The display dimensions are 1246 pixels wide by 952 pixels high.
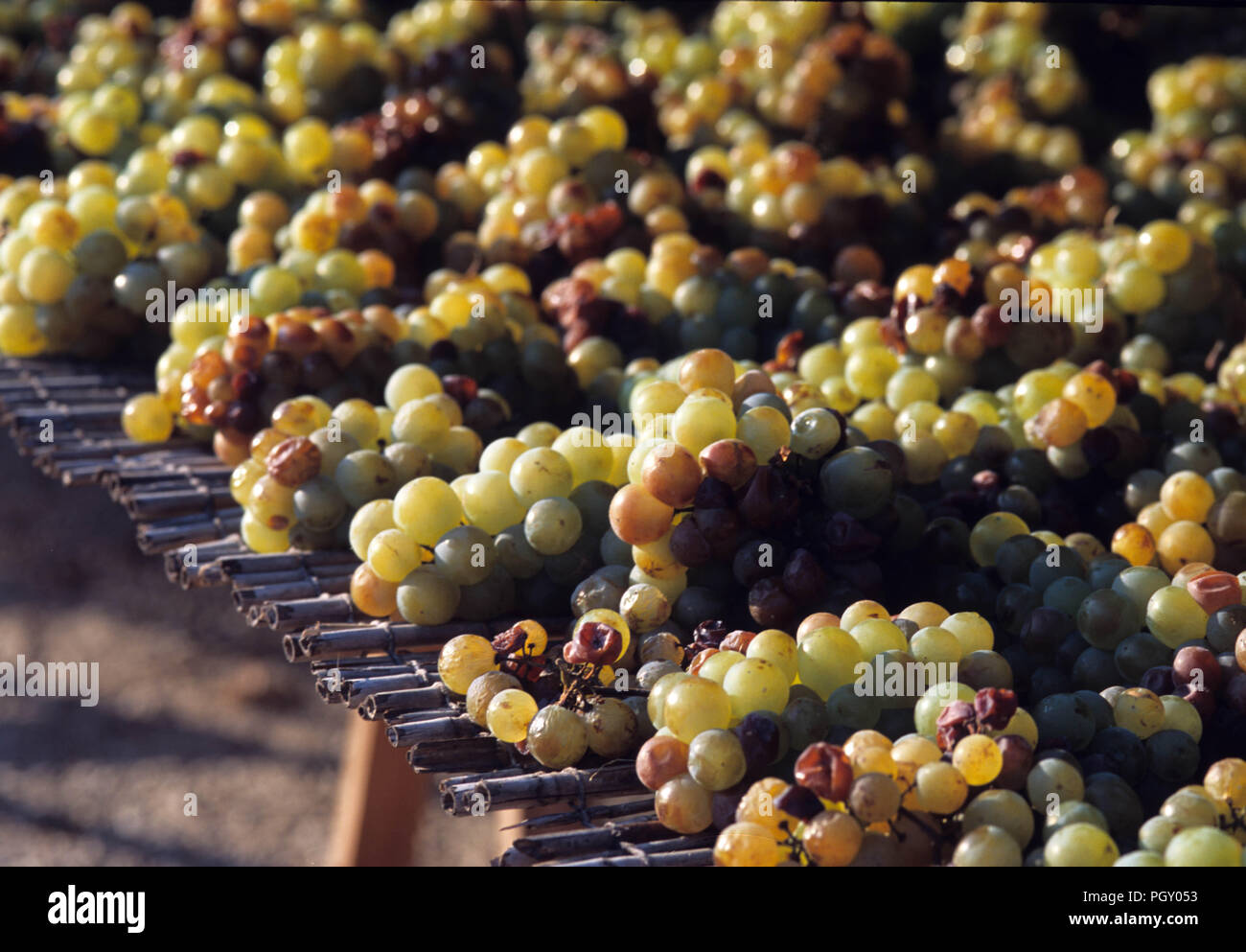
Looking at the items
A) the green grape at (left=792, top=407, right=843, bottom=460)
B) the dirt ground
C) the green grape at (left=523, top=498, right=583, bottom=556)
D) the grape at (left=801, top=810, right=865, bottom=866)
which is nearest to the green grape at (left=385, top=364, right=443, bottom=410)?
the green grape at (left=523, top=498, right=583, bottom=556)

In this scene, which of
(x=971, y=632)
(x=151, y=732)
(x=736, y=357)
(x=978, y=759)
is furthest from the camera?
(x=151, y=732)

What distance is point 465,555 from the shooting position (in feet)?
5.10

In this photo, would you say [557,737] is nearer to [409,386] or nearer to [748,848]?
[748,848]

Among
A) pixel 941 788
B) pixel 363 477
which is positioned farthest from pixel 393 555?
pixel 941 788

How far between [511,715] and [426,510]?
34 cm

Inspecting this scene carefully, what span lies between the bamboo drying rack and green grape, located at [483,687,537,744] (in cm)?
4

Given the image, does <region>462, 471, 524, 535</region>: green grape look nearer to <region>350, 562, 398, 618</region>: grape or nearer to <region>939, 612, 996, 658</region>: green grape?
<region>350, 562, 398, 618</region>: grape

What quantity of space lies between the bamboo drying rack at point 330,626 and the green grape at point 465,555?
8 cm

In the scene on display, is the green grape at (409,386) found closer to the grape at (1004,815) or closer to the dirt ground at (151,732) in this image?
the grape at (1004,815)

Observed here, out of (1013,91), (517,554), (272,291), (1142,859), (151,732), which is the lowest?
(151,732)

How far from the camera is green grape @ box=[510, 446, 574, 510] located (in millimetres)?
1596

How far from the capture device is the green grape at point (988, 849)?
1.09m

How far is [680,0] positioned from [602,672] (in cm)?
263
